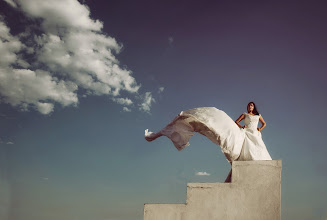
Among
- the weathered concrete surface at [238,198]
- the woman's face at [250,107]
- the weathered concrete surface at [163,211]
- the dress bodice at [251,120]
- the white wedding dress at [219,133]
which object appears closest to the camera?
the weathered concrete surface at [238,198]

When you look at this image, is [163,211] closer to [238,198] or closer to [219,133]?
[238,198]

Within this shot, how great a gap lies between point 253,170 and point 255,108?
249 cm

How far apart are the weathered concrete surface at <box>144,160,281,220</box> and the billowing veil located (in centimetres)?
41

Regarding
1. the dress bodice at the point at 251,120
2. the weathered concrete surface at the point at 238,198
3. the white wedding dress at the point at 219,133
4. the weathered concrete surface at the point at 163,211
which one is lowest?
the weathered concrete surface at the point at 163,211

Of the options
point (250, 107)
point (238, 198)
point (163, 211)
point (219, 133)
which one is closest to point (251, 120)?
point (250, 107)

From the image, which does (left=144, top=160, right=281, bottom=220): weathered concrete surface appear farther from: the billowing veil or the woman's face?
the woman's face

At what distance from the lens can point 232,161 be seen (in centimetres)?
544

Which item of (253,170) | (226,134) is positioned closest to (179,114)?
(226,134)

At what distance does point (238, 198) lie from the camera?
5133mm

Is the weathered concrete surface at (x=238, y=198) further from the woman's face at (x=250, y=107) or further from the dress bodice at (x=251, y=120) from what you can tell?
the woman's face at (x=250, y=107)

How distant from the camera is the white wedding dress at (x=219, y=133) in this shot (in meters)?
5.61

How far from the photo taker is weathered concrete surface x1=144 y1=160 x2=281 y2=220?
5.06m

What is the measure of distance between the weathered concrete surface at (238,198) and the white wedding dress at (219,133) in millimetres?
378

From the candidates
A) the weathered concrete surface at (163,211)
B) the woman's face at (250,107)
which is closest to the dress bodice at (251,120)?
the woman's face at (250,107)
